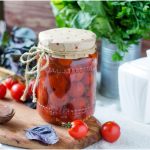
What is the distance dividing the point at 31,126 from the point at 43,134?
74 millimetres

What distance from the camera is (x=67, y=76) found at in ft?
2.88

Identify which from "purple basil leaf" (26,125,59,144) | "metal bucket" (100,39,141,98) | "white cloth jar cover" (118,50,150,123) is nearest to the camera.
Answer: "purple basil leaf" (26,125,59,144)

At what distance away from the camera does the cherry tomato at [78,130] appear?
2.82 feet

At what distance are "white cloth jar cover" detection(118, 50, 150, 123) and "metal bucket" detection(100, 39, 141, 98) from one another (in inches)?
3.6

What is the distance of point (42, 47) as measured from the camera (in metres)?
0.89

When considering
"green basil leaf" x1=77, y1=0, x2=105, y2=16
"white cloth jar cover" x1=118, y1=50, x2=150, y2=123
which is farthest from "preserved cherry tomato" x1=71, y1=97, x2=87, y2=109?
"green basil leaf" x1=77, y1=0, x2=105, y2=16

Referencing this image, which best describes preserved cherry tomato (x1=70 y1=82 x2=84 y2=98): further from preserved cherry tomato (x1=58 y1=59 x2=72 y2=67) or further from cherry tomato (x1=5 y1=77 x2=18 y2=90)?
cherry tomato (x1=5 y1=77 x2=18 y2=90)

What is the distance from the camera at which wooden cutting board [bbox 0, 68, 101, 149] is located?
856 mm

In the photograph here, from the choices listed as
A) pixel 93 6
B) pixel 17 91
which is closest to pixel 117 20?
pixel 93 6

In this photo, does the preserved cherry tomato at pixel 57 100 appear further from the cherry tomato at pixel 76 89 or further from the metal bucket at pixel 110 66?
the metal bucket at pixel 110 66

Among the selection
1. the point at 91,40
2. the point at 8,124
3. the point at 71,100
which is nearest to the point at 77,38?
the point at 91,40

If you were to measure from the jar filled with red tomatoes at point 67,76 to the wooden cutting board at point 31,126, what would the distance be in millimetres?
26

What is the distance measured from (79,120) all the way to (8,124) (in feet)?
0.54

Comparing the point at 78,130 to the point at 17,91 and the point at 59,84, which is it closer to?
the point at 59,84
